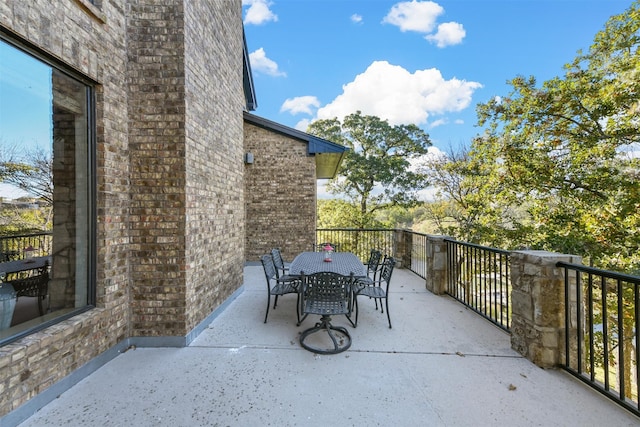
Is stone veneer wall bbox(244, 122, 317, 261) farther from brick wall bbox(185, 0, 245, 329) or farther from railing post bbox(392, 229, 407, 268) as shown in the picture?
brick wall bbox(185, 0, 245, 329)

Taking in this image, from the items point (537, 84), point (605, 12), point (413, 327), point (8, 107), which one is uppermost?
point (605, 12)

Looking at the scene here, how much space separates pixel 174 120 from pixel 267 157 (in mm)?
4470

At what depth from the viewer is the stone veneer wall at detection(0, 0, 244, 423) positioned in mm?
2301

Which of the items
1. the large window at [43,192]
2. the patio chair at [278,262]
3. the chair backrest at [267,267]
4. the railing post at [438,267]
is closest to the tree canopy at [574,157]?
the railing post at [438,267]

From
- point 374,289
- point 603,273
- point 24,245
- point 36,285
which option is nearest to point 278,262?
point 374,289

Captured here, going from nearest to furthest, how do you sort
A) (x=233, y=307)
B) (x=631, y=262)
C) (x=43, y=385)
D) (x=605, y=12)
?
(x=43, y=385), (x=233, y=307), (x=631, y=262), (x=605, y=12)

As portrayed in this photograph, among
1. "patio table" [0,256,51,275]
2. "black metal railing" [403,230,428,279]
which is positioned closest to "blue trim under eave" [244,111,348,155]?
Result: "black metal railing" [403,230,428,279]

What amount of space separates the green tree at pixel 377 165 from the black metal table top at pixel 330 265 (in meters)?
10.4

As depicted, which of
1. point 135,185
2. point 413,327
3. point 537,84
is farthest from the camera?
point 537,84

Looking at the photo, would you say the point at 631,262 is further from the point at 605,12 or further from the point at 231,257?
the point at 231,257

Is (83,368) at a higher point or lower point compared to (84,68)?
lower

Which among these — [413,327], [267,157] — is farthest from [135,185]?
[267,157]

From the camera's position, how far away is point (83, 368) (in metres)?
2.30

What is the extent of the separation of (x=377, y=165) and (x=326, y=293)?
1235 cm
